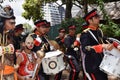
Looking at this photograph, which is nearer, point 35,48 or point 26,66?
point 26,66

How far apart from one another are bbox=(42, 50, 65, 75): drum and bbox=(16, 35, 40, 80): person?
0.40 meters

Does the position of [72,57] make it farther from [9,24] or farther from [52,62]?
[9,24]

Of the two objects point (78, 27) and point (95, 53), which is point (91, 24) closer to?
point (95, 53)

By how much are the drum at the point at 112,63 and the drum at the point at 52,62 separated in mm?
1293

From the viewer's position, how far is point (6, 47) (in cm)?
605

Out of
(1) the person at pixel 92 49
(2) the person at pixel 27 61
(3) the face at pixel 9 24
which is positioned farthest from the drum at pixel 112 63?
(3) the face at pixel 9 24

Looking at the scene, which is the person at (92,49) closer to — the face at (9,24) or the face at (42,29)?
the face at (42,29)

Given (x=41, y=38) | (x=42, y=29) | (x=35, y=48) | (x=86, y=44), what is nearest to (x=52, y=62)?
(x=35, y=48)

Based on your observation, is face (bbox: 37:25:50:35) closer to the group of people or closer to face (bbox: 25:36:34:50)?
the group of people

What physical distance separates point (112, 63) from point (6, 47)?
71.7 inches

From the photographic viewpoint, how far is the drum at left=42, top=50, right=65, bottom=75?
7895mm

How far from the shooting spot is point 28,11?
35125 millimetres

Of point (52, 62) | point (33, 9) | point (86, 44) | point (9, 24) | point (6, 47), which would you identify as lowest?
point (33, 9)

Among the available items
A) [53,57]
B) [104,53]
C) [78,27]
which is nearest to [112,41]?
[104,53]
